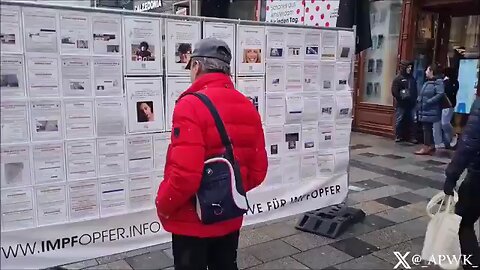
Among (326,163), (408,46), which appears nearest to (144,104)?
(326,163)

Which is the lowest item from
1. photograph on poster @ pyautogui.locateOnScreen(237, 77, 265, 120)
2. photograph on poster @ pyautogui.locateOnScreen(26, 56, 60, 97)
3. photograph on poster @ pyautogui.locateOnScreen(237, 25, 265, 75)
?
photograph on poster @ pyautogui.locateOnScreen(237, 77, 265, 120)

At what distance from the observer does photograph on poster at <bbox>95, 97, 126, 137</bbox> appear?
2871 mm

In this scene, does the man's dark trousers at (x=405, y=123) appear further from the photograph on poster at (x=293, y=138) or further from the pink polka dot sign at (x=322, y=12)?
the photograph on poster at (x=293, y=138)

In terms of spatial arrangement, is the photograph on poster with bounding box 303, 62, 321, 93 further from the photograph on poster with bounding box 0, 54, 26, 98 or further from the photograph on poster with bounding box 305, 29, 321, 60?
the photograph on poster with bounding box 0, 54, 26, 98

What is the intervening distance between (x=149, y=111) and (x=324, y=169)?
1.85m

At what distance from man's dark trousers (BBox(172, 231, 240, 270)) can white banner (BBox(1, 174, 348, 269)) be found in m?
0.94

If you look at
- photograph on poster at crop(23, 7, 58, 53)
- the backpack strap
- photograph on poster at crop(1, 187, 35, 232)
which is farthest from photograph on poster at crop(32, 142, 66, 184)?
→ the backpack strap

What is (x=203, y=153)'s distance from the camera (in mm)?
2008

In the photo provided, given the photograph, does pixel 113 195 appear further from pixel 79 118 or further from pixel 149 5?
pixel 149 5

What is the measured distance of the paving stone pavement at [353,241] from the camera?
3535mm

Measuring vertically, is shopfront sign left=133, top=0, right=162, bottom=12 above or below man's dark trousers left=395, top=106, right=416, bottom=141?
above

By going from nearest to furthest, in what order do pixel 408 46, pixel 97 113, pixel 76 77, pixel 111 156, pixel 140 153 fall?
1. pixel 76 77
2. pixel 97 113
3. pixel 111 156
4. pixel 140 153
5. pixel 408 46

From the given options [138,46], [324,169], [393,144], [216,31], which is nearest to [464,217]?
[324,169]

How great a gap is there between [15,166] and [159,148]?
3.08ft
